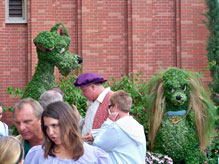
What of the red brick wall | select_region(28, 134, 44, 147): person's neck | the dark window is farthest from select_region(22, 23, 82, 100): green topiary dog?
the dark window

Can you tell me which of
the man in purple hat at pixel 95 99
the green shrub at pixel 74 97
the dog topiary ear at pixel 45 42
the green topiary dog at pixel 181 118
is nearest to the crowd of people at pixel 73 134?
the man in purple hat at pixel 95 99

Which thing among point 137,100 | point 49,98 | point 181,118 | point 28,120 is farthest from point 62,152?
point 137,100

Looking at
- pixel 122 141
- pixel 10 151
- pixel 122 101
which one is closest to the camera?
pixel 10 151

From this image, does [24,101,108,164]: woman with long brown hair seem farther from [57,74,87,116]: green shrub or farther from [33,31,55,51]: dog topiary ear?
[57,74,87,116]: green shrub

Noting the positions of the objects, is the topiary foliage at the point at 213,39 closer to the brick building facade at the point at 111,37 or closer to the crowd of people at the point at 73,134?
the brick building facade at the point at 111,37

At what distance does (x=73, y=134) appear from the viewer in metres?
3.30

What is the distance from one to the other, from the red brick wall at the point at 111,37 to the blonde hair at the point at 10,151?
29.8 feet

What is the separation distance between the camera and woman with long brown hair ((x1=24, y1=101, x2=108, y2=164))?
327cm

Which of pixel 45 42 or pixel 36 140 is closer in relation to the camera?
pixel 36 140

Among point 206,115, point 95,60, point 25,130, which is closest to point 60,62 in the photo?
point 206,115

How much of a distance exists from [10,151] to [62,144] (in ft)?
1.50

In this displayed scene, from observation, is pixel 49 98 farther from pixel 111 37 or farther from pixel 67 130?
pixel 111 37

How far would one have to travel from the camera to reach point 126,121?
4.56 metres

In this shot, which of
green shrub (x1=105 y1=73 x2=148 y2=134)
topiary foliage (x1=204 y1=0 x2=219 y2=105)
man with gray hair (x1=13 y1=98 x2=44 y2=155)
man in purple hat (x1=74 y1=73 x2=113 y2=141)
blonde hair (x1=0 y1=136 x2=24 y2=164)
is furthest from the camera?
topiary foliage (x1=204 y1=0 x2=219 y2=105)
